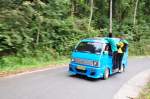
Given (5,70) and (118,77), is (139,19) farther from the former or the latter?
(5,70)

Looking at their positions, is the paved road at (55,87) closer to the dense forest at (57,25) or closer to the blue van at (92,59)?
the blue van at (92,59)

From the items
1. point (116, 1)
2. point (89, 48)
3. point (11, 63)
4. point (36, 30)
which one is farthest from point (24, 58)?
point (116, 1)

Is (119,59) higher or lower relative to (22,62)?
higher

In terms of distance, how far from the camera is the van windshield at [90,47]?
589 inches

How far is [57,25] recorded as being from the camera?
973 inches

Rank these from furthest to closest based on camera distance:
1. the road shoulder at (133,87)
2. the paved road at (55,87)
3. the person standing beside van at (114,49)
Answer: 1. the person standing beside van at (114,49)
2. the road shoulder at (133,87)
3. the paved road at (55,87)

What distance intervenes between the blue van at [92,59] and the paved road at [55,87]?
0.40 meters

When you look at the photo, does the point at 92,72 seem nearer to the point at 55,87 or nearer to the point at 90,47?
the point at 90,47

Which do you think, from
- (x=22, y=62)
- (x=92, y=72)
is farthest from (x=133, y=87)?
(x=22, y=62)

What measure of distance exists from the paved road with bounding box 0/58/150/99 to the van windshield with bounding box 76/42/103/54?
142 centimetres

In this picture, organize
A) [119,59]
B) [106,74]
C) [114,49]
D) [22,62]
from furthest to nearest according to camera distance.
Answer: [22,62] → [119,59] → [114,49] → [106,74]

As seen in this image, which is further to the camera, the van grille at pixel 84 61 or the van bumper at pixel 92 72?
the van grille at pixel 84 61

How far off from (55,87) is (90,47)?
367 cm

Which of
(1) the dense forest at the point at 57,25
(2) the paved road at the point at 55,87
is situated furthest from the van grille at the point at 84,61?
(1) the dense forest at the point at 57,25
